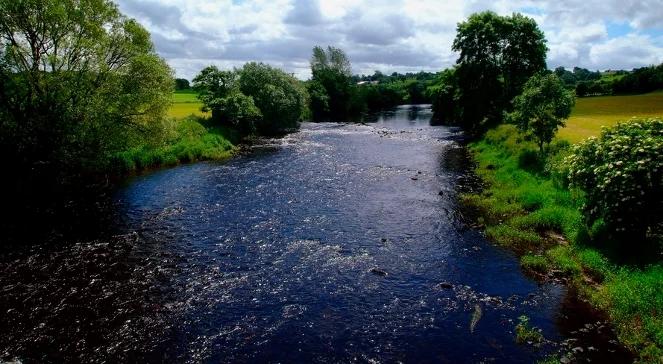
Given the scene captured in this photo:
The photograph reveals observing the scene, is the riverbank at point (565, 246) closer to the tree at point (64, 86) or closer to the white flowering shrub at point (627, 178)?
the white flowering shrub at point (627, 178)

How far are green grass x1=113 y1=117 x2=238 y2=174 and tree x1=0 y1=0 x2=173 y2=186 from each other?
608cm

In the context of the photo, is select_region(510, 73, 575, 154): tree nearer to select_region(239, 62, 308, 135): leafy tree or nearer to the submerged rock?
the submerged rock

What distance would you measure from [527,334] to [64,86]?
35.5m

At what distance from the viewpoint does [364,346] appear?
645 inches

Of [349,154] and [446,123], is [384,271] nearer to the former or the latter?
[349,154]

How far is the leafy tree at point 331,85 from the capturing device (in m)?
123

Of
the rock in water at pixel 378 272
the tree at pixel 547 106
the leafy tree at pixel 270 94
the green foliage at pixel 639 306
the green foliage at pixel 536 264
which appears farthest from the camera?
the leafy tree at pixel 270 94

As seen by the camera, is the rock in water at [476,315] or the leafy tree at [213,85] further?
the leafy tree at [213,85]

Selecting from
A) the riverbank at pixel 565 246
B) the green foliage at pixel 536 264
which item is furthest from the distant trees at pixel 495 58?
the green foliage at pixel 536 264

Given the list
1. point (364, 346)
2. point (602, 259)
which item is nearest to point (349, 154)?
point (602, 259)

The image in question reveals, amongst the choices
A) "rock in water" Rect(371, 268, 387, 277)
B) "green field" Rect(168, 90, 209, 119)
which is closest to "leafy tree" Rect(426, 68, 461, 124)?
"green field" Rect(168, 90, 209, 119)

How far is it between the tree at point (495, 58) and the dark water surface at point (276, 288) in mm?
43139

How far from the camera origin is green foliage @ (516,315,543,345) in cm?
1652

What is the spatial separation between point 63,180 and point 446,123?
83.4m
